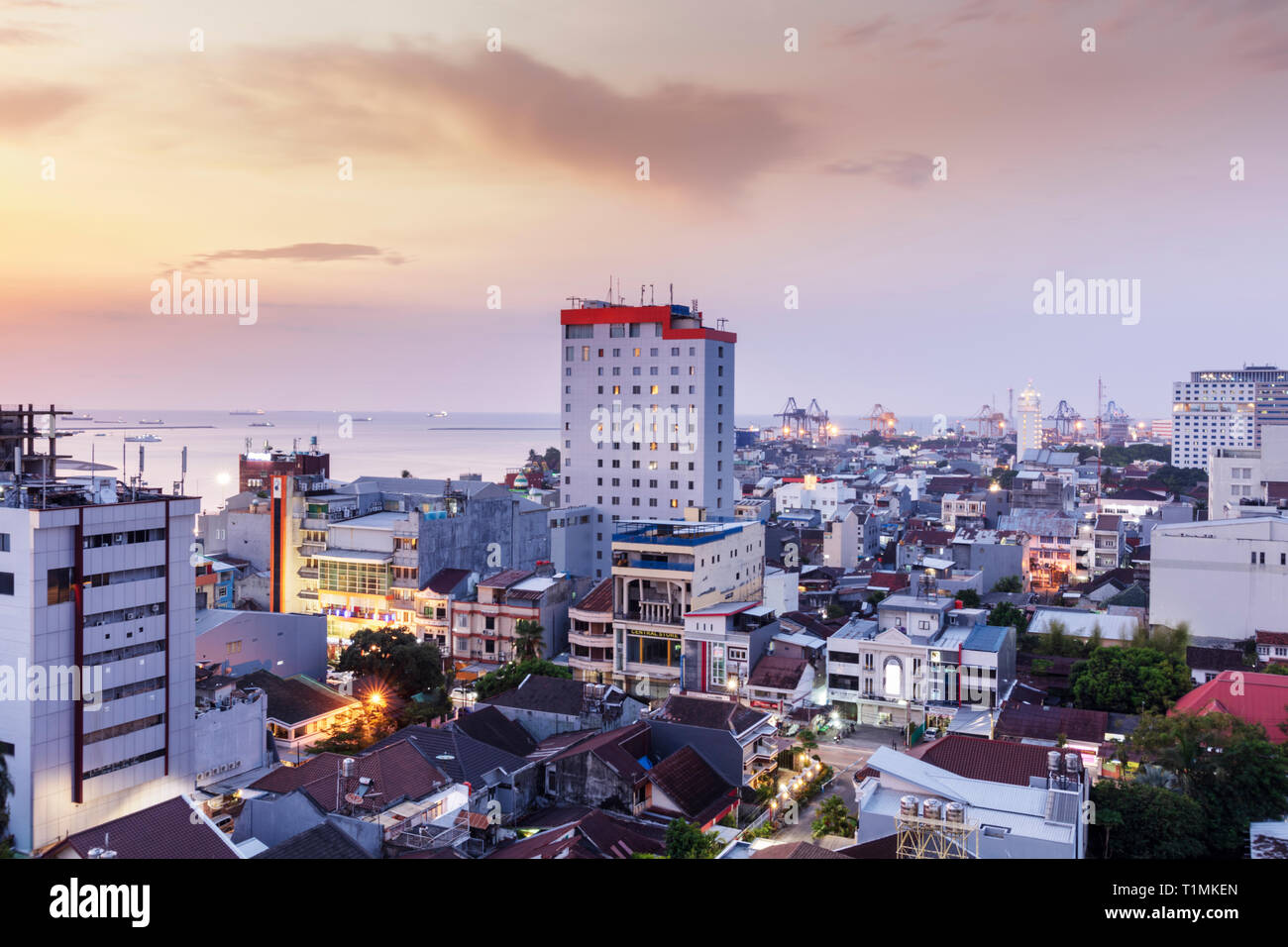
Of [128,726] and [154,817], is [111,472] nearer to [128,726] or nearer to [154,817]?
[128,726]

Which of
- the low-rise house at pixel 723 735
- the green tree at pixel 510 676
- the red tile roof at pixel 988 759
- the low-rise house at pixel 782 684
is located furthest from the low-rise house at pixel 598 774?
the low-rise house at pixel 782 684

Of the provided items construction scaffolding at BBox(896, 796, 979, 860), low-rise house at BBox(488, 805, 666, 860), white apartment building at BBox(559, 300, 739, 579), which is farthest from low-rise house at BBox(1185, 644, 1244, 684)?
white apartment building at BBox(559, 300, 739, 579)

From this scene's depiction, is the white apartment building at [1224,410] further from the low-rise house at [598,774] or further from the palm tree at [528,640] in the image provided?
the low-rise house at [598,774]

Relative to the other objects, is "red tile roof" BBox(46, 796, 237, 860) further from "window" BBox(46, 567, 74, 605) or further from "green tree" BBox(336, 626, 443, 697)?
"green tree" BBox(336, 626, 443, 697)


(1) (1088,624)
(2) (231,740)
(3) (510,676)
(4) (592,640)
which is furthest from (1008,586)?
(2) (231,740)

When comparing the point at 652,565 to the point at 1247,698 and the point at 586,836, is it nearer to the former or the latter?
the point at 586,836
